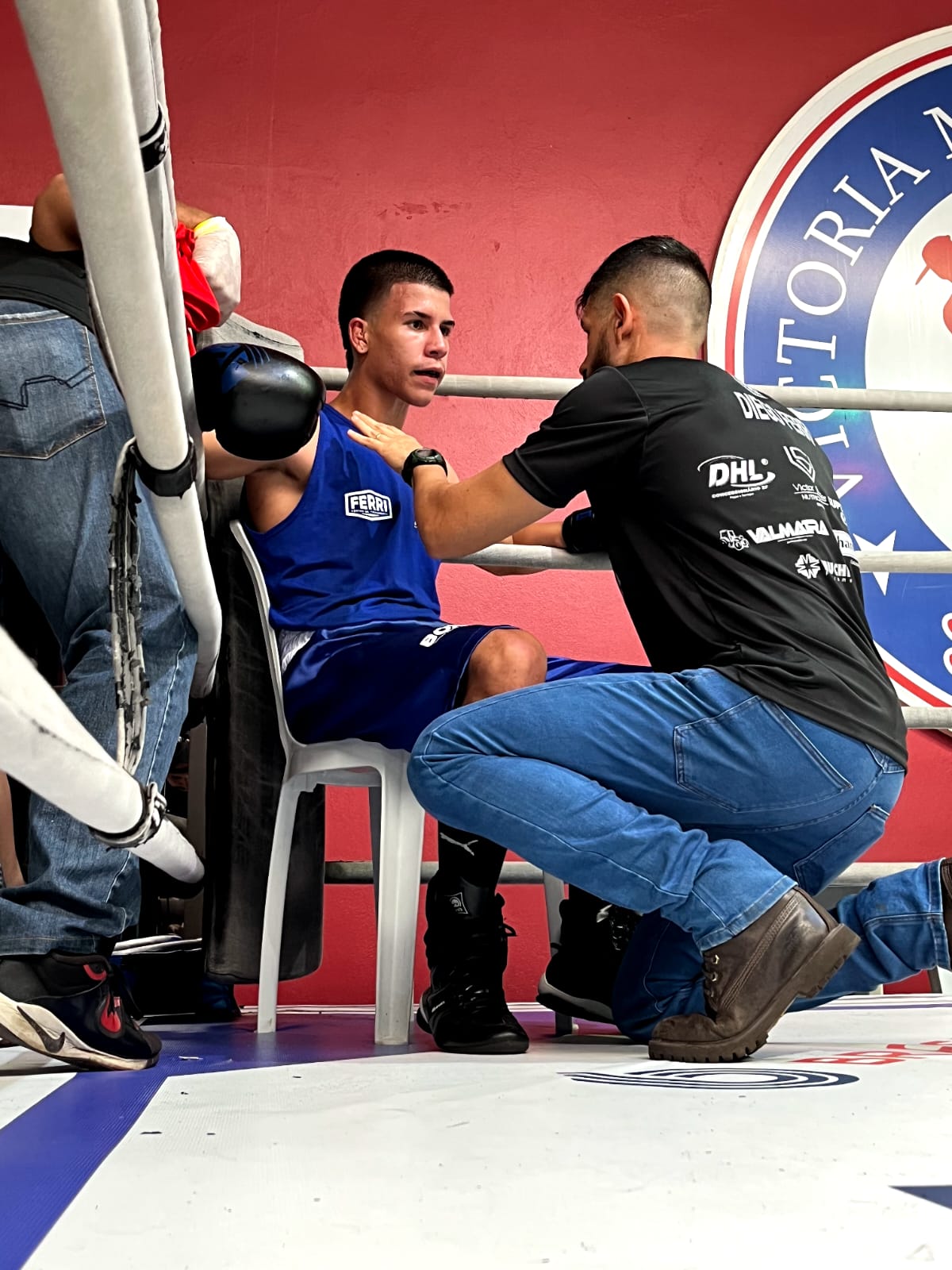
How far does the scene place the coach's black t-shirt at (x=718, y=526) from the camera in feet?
4.25

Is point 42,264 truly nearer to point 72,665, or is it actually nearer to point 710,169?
point 72,665

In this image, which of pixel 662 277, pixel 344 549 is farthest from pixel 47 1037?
pixel 662 277

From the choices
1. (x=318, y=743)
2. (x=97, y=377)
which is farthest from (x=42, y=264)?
(x=318, y=743)

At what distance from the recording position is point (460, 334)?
3102mm

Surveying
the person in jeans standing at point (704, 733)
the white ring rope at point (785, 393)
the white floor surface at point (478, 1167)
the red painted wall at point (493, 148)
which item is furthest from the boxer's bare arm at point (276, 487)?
the red painted wall at point (493, 148)

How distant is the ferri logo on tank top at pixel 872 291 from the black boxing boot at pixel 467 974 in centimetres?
191

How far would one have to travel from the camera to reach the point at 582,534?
1.63 m

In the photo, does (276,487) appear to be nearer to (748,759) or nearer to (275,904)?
(275,904)

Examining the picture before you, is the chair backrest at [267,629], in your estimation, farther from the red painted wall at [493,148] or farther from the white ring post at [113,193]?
the red painted wall at [493,148]

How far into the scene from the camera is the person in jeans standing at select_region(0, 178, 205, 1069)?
3.61 feet

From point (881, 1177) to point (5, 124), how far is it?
315 centimetres

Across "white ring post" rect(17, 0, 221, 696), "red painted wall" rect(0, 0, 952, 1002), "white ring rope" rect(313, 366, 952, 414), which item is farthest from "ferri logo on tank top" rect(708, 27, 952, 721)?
"white ring post" rect(17, 0, 221, 696)

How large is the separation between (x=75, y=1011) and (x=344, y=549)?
0.85 m

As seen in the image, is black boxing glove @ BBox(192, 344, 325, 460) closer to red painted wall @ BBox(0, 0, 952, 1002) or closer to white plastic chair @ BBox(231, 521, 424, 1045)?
white plastic chair @ BBox(231, 521, 424, 1045)
